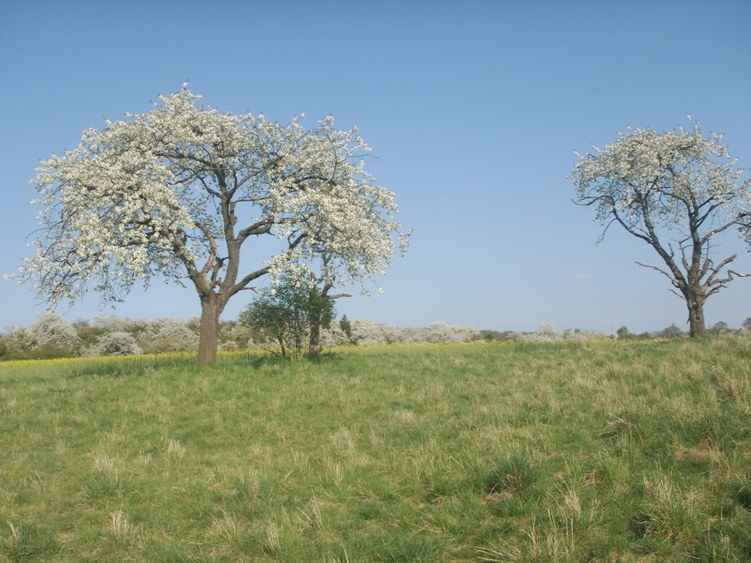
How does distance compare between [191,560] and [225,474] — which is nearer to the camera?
[191,560]

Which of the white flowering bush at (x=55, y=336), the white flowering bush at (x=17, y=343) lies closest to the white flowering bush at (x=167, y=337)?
the white flowering bush at (x=55, y=336)

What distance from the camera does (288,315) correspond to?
29.1m

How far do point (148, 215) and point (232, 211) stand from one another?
4601 mm

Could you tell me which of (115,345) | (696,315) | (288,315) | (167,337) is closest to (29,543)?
(288,315)

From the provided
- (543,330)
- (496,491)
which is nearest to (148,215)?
(496,491)

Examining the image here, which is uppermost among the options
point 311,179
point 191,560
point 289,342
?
point 311,179

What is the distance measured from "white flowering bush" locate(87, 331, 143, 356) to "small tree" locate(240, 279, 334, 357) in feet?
101

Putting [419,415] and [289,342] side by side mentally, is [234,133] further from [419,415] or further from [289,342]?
[419,415]

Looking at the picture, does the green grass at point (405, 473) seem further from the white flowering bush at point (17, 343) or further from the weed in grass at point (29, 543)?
the white flowering bush at point (17, 343)

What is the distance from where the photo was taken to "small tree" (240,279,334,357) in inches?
1141

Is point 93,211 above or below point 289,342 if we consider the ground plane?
above

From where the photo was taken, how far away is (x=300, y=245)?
28.8 meters

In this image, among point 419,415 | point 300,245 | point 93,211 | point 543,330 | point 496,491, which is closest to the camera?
point 496,491

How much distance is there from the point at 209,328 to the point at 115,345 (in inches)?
1265
